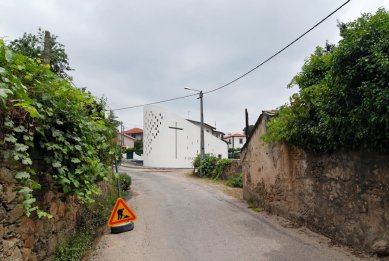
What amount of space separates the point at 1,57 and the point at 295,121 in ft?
20.9

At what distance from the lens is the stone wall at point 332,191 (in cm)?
526

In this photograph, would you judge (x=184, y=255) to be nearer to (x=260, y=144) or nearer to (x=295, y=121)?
(x=295, y=121)

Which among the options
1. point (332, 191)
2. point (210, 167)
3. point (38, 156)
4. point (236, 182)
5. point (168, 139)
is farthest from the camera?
point (168, 139)

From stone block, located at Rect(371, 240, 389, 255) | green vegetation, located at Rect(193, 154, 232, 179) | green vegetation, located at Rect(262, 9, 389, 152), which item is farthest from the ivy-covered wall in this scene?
green vegetation, located at Rect(193, 154, 232, 179)

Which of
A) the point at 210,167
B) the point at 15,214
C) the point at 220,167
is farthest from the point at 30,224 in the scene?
the point at 210,167

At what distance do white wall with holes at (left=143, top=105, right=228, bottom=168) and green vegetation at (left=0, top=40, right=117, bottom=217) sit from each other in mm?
31355

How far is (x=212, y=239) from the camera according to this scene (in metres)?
7.04

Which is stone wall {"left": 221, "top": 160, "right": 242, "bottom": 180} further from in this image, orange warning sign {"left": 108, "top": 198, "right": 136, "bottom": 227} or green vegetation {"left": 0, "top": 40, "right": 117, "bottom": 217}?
green vegetation {"left": 0, "top": 40, "right": 117, "bottom": 217}

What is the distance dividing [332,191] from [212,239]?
9.67 ft

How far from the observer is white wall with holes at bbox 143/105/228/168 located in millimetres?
37188

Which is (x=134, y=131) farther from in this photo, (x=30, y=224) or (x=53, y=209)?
(x=30, y=224)

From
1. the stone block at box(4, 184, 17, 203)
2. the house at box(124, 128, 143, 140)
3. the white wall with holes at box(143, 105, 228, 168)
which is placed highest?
the house at box(124, 128, 143, 140)

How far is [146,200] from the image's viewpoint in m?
13.1

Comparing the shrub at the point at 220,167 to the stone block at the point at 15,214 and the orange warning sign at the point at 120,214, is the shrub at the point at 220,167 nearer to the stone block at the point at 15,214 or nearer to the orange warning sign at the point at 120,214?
the orange warning sign at the point at 120,214
